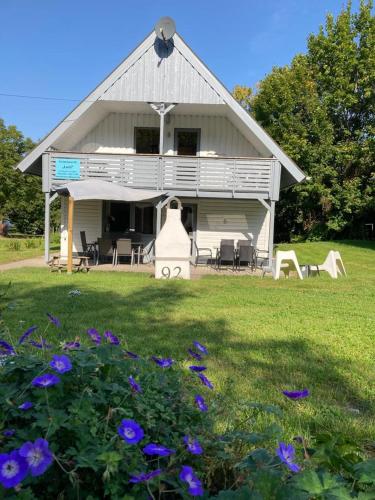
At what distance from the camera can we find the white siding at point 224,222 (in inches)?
639

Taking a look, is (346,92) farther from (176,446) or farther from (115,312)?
(176,446)

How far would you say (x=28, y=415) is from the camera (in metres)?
1.44

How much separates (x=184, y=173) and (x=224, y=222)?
9.07ft

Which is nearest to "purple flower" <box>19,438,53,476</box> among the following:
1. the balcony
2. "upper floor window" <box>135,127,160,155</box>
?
the balcony

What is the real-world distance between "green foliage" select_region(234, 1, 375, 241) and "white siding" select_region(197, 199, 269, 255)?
12.7m

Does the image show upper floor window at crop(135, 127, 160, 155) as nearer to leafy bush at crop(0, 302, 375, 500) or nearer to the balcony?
the balcony

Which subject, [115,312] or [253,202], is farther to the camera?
[253,202]

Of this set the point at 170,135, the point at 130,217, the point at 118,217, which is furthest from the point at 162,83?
the point at 118,217

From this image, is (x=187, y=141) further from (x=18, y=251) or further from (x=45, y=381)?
(x=45, y=381)

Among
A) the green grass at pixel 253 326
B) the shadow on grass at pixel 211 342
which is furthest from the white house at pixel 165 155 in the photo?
the shadow on grass at pixel 211 342

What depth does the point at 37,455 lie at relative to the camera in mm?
1220

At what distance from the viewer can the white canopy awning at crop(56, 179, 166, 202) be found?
1197cm

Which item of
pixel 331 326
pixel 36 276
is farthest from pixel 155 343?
pixel 36 276

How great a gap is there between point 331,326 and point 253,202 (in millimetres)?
10541
